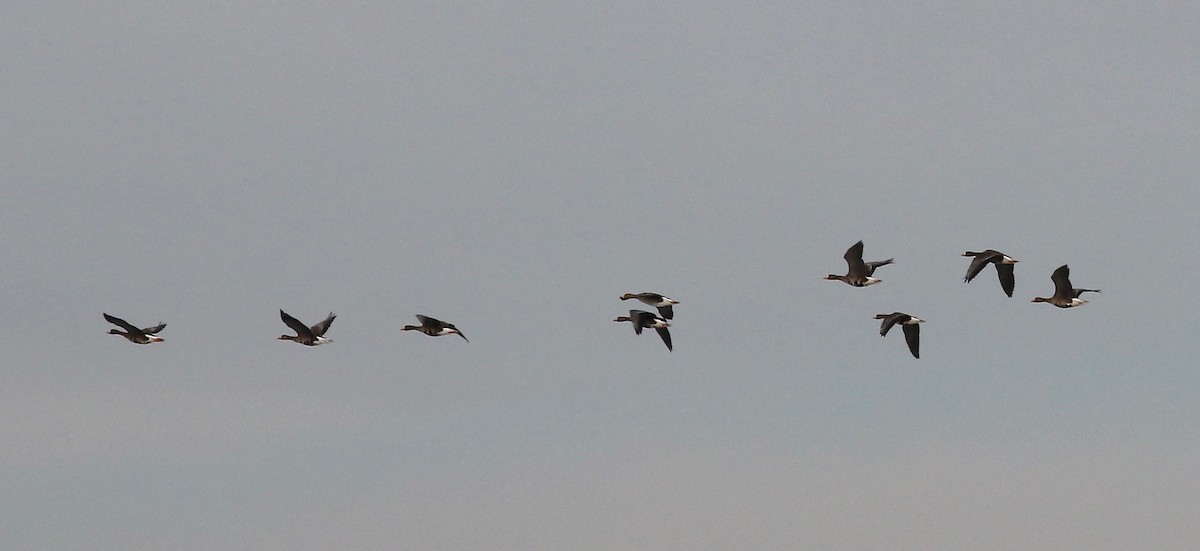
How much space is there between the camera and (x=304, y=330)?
61531 millimetres

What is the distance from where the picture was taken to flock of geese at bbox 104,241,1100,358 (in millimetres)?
60000

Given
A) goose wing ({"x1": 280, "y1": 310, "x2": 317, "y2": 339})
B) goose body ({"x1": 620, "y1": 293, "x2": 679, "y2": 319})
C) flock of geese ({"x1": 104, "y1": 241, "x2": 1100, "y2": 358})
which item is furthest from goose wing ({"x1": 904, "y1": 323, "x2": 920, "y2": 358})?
goose wing ({"x1": 280, "y1": 310, "x2": 317, "y2": 339})

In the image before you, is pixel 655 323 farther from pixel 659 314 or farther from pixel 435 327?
pixel 435 327

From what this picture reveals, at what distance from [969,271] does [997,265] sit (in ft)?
10.3

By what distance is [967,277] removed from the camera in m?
57.7

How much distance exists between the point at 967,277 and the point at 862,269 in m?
6.62

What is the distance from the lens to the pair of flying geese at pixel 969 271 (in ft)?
196

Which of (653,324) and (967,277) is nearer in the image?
(967,277)

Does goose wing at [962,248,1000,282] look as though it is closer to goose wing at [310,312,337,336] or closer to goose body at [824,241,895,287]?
goose body at [824,241,895,287]

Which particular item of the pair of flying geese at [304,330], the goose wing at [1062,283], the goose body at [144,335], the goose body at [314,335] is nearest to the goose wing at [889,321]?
the goose wing at [1062,283]

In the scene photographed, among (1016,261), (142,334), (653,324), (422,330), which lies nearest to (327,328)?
(422,330)

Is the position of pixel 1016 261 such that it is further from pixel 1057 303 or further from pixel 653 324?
pixel 653 324

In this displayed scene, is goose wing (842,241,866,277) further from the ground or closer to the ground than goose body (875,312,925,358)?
further from the ground

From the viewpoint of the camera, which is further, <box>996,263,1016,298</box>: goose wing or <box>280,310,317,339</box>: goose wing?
<box>996,263,1016,298</box>: goose wing
